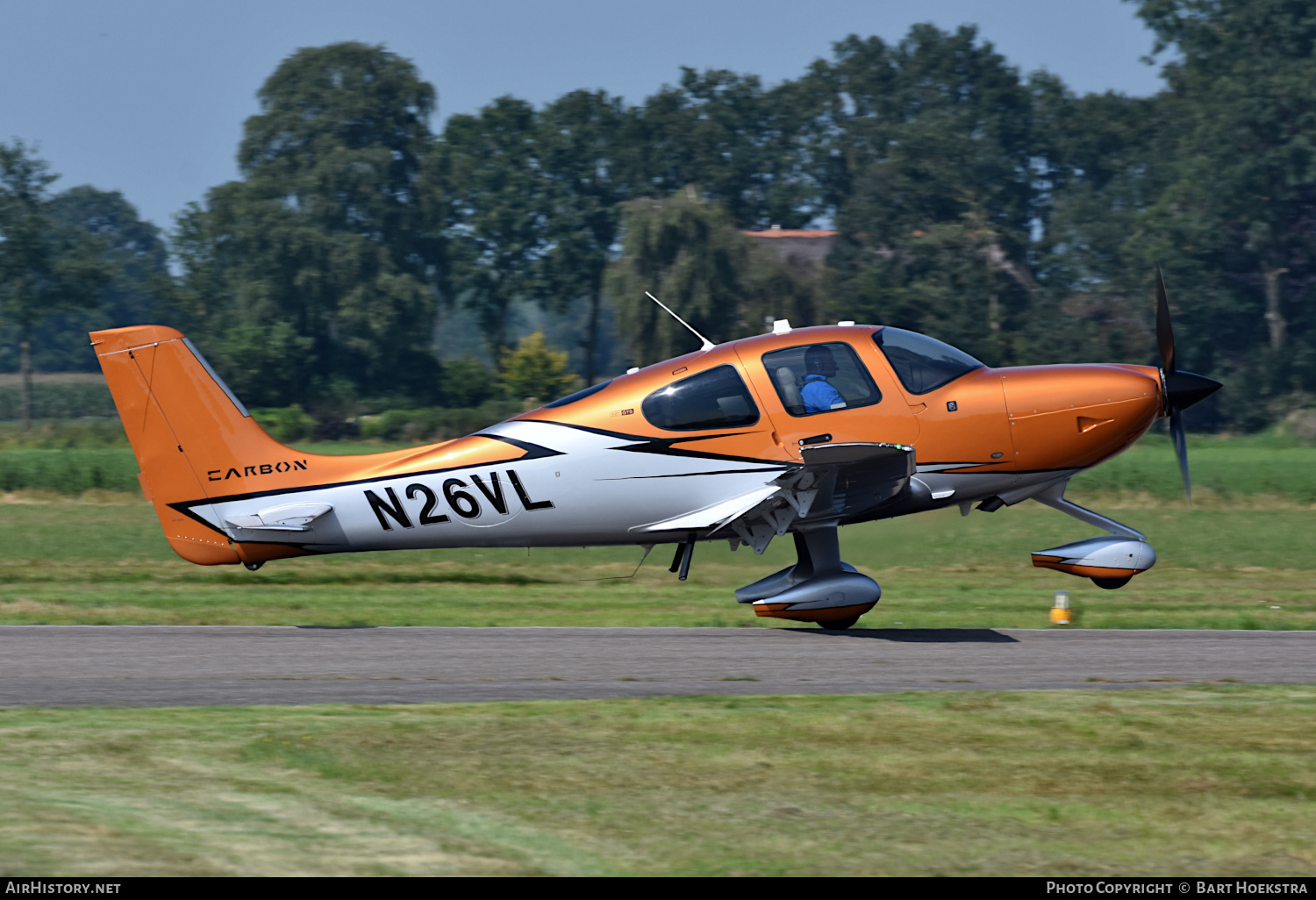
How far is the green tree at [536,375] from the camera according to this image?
6209 centimetres

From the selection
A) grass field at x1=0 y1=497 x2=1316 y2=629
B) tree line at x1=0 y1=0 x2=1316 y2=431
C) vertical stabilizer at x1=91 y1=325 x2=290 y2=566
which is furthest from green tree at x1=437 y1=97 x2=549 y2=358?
vertical stabilizer at x1=91 y1=325 x2=290 y2=566

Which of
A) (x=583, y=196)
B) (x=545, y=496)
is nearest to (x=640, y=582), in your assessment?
(x=545, y=496)

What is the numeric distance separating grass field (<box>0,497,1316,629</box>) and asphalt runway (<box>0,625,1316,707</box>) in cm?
83

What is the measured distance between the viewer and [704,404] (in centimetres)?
1281

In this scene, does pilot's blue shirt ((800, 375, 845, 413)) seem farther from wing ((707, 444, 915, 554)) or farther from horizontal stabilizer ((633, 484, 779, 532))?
horizontal stabilizer ((633, 484, 779, 532))

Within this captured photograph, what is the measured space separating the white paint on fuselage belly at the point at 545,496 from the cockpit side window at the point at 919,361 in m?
1.90

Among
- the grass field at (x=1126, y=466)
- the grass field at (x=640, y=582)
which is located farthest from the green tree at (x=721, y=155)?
the grass field at (x=640, y=582)

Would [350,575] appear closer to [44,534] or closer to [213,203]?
[44,534]

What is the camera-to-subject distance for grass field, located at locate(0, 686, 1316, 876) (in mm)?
6062

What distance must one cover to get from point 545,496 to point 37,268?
187 ft

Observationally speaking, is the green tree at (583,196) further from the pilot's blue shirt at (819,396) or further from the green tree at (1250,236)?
the pilot's blue shirt at (819,396)

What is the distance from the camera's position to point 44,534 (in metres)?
23.5
